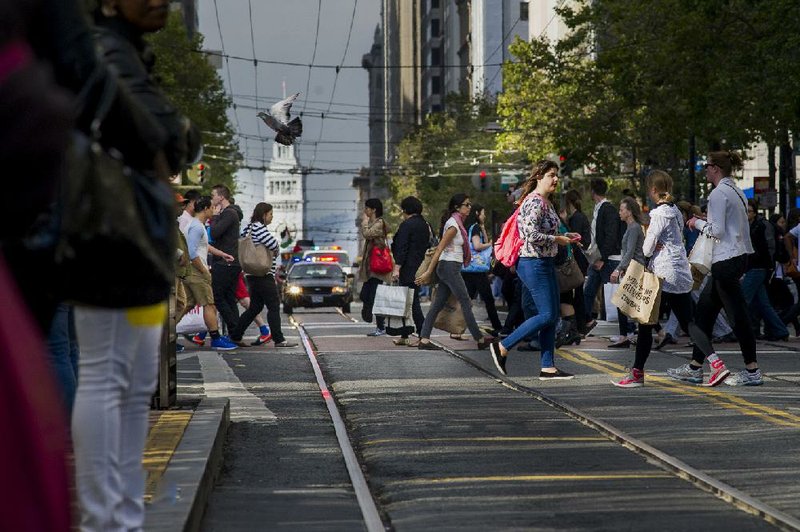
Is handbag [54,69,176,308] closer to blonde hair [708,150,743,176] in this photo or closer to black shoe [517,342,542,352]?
blonde hair [708,150,743,176]

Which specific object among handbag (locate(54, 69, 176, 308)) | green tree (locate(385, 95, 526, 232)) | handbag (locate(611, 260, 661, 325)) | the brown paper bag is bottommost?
the brown paper bag

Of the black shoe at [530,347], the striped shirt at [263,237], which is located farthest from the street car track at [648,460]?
the striped shirt at [263,237]

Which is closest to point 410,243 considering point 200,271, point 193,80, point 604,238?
point 604,238

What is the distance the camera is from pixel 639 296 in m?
13.3

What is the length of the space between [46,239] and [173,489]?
11.8ft

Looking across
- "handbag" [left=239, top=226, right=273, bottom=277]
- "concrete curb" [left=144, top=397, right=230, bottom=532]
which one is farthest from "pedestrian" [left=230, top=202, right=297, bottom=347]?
"concrete curb" [left=144, top=397, right=230, bottom=532]

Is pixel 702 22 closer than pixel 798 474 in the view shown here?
No

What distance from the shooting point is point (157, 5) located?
4.70 meters

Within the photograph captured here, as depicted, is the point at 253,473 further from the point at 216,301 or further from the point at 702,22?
the point at 702,22

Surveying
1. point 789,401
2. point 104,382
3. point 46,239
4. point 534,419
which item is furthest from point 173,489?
point 789,401

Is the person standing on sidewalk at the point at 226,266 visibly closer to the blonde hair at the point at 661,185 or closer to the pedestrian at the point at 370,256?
the pedestrian at the point at 370,256

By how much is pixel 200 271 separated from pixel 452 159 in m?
64.2

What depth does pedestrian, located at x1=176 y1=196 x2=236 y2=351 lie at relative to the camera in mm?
17734

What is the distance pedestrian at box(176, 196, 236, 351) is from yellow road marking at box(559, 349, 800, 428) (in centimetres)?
441
